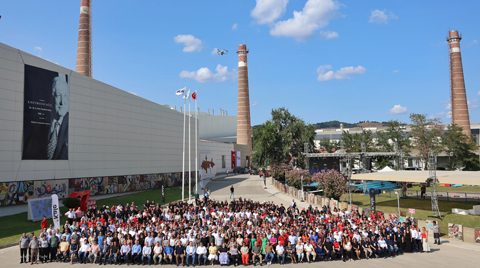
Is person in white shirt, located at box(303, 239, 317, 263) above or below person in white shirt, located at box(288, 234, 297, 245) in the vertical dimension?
below

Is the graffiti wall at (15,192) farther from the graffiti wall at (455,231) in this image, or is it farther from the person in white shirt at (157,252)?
the graffiti wall at (455,231)

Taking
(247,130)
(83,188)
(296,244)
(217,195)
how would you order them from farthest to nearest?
(247,130), (217,195), (83,188), (296,244)

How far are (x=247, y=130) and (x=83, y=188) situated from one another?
213 ft

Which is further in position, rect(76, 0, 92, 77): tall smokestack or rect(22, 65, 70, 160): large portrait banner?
rect(76, 0, 92, 77): tall smokestack

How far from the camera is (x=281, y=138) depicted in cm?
6425

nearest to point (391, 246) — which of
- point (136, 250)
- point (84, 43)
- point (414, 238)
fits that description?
point (414, 238)

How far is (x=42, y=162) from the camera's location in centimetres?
3108

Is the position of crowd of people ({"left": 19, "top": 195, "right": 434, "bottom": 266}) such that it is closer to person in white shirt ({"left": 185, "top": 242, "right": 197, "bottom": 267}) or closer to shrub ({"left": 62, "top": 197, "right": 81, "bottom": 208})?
person in white shirt ({"left": 185, "top": 242, "right": 197, "bottom": 267})

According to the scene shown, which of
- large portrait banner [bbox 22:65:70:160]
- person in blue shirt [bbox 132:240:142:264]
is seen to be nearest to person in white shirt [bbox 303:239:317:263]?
person in blue shirt [bbox 132:240:142:264]

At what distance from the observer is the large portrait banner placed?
30.1m

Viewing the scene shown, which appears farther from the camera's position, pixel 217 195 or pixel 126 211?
pixel 217 195

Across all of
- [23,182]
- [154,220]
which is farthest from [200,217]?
[23,182]

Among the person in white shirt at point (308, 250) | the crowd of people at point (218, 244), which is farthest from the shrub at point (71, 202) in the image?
the person in white shirt at point (308, 250)

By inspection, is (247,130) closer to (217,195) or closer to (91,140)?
(217,195)
